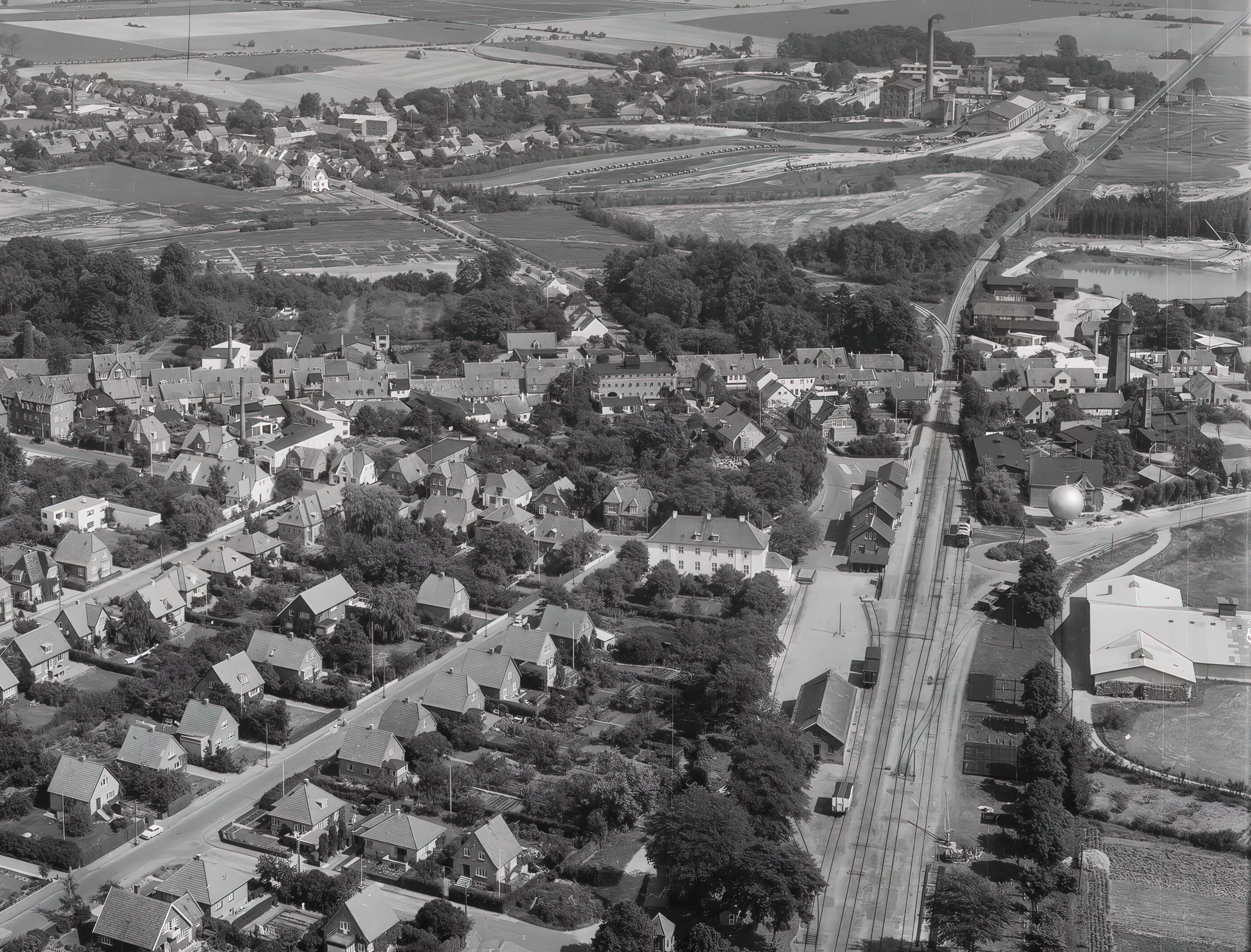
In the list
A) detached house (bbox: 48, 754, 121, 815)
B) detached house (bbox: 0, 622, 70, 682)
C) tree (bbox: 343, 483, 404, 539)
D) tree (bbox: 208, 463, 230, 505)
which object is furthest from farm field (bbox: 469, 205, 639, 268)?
detached house (bbox: 48, 754, 121, 815)

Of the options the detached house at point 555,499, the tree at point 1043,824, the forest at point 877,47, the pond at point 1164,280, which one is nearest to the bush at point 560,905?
the tree at point 1043,824

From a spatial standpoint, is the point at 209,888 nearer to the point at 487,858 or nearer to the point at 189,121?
the point at 487,858

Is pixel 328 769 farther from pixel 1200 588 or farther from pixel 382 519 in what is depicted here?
pixel 1200 588

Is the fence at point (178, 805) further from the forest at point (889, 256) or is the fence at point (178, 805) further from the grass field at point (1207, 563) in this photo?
the forest at point (889, 256)

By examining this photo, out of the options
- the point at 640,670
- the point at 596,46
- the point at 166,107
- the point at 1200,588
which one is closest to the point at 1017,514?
the point at 1200,588

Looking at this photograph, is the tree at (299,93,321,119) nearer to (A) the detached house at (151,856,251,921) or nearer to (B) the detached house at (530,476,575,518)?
(B) the detached house at (530,476,575,518)

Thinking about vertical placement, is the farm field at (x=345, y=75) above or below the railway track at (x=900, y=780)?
above
